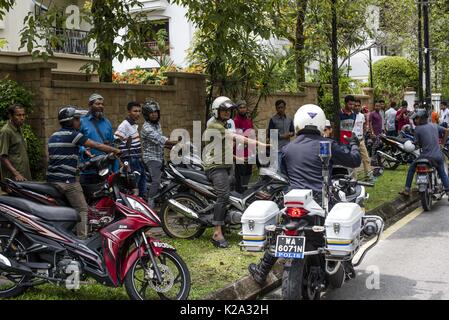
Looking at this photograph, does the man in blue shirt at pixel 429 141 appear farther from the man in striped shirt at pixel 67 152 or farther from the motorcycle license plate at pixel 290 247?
the motorcycle license plate at pixel 290 247

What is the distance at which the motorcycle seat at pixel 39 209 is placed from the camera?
5.49 m

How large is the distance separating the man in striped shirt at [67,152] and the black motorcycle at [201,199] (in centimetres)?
173

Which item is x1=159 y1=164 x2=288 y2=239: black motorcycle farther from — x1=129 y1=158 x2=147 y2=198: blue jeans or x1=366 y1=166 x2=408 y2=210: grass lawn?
x1=366 y1=166 x2=408 y2=210: grass lawn


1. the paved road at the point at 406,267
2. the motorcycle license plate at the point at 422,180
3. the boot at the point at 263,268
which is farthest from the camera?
the motorcycle license plate at the point at 422,180

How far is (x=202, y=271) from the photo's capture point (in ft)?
21.6

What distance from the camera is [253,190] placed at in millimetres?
8242

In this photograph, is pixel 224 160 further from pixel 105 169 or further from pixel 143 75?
pixel 143 75

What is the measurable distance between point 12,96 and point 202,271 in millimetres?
4940

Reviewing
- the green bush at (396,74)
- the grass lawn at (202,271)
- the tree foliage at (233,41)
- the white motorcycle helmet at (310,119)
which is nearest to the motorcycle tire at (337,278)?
the grass lawn at (202,271)

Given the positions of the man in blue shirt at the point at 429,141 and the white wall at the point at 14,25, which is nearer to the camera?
the man in blue shirt at the point at 429,141

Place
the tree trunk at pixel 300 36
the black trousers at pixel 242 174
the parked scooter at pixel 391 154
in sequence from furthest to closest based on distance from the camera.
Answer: the parked scooter at pixel 391 154 → the tree trunk at pixel 300 36 → the black trousers at pixel 242 174

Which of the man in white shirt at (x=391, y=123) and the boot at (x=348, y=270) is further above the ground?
the man in white shirt at (x=391, y=123)

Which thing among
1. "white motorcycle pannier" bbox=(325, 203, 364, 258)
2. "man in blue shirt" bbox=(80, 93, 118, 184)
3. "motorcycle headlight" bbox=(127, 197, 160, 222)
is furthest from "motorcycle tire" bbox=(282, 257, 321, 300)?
"man in blue shirt" bbox=(80, 93, 118, 184)
